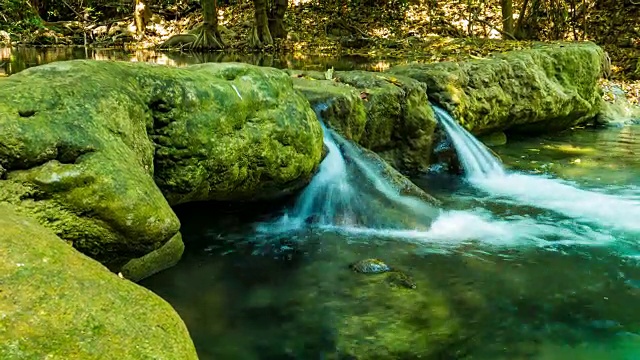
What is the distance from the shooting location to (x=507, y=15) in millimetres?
18625

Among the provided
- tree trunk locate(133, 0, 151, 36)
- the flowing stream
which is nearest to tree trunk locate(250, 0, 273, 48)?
tree trunk locate(133, 0, 151, 36)

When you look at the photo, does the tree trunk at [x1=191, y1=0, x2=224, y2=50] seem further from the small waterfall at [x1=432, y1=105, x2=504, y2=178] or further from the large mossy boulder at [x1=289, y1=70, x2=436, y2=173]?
the small waterfall at [x1=432, y1=105, x2=504, y2=178]

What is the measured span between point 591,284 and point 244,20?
22.3 meters

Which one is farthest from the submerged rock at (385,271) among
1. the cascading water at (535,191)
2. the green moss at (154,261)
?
the cascading water at (535,191)

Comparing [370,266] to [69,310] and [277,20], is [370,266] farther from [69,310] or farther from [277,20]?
[277,20]

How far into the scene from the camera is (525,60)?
→ 11.0 m

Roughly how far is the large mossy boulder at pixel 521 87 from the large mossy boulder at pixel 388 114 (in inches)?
35.2

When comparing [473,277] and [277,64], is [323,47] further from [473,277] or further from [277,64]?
[473,277]

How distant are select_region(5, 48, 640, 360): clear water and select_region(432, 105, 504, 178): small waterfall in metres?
1.00

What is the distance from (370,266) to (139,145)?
1.97 meters

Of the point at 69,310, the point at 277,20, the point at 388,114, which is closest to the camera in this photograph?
the point at 69,310

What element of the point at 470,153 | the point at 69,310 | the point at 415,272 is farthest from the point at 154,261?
the point at 470,153

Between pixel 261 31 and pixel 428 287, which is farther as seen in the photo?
pixel 261 31

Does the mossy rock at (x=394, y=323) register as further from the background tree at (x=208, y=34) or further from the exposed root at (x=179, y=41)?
the exposed root at (x=179, y=41)
